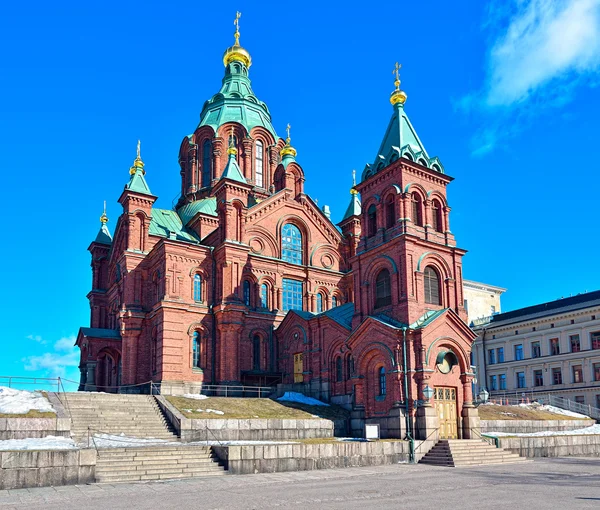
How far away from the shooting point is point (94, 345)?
4122cm

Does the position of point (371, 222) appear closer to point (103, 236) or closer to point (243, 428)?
point (243, 428)

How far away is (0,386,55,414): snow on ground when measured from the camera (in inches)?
961

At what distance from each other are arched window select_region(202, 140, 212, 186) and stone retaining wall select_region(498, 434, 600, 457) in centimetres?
3192

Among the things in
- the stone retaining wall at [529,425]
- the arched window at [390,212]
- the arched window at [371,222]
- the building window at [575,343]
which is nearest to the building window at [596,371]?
the building window at [575,343]

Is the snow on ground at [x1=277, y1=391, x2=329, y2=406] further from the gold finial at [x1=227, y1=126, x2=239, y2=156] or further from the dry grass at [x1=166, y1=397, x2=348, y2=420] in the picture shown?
the gold finial at [x1=227, y1=126, x2=239, y2=156]

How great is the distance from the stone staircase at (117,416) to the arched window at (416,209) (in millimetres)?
16755

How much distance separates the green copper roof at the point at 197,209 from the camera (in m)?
44.7

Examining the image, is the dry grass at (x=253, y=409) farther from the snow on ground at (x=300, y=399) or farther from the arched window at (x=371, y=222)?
the arched window at (x=371, y=222)

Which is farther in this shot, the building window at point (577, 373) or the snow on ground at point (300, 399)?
the building window at point (577, 373)

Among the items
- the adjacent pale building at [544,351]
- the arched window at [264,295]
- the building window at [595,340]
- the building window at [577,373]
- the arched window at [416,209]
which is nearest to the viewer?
the arched window at [416,209]

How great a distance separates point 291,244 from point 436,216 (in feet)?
45.6

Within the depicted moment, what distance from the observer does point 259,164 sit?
5175 centimetres

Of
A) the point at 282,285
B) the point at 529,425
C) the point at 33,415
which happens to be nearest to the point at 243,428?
the point at 33,415

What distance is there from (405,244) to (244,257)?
12981 millimetres
